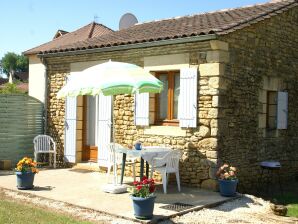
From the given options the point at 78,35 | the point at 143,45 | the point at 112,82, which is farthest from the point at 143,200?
the point at 78,35

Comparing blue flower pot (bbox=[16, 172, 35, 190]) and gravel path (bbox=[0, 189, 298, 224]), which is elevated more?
blue flower pot (bbox=[16, 172, 35, 190])

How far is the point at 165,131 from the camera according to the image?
31.0ft

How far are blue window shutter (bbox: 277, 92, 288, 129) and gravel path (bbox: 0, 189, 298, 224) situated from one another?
317cm

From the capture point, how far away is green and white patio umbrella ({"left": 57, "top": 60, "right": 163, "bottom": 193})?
7.38 m

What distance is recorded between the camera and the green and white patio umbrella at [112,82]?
7.38 m

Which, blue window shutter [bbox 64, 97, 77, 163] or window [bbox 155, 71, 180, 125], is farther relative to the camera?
blue window shutter [bbox 64, 97, 77, 163]

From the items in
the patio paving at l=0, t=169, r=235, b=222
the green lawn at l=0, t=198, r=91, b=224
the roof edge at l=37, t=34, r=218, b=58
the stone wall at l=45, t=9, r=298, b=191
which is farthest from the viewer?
the stone wall at l=45, t=9, r=298, b=191

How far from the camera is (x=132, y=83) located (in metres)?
7.38

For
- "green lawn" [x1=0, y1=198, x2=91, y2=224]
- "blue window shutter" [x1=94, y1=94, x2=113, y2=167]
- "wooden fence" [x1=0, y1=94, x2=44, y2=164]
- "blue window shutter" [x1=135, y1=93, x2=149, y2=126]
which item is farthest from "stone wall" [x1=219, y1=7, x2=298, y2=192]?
"wooden fence" [x1=0, y1=94, x2=44, y2=164]

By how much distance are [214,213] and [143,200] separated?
1.47m

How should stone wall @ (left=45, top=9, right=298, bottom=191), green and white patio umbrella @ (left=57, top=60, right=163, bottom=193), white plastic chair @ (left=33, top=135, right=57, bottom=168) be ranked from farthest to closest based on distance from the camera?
1. white plastic chair @ (left=33, top=135, right=57, bottom=168)
2. stone wall @ (left=45, top=9, right=298, bottom=191)
3. green and white patio umbrella @ (left=57, top=60, right=163, bottom=193)

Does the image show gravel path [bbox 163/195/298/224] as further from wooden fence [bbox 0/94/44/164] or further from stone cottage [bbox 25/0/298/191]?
wooden fence [bbox 0/94/44/164]

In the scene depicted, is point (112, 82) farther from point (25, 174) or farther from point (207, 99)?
point (25, 174)

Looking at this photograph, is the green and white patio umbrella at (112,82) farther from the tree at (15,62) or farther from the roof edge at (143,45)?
Result: the tree at (15,62)
